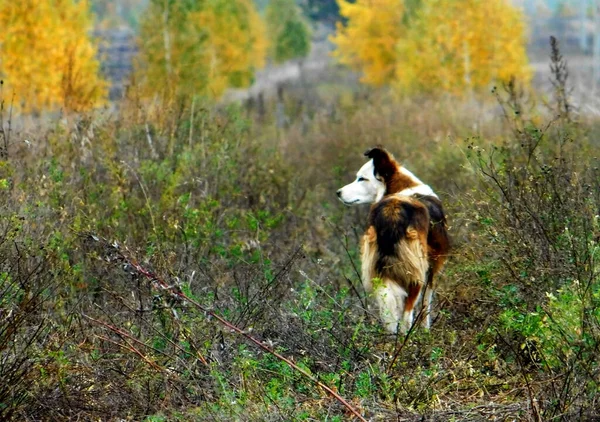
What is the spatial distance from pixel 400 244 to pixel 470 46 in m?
22.5

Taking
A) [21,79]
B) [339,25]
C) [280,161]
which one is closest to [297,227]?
[280,161]

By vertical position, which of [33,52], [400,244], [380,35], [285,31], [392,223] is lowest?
[285,31]

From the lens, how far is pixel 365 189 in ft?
31.6

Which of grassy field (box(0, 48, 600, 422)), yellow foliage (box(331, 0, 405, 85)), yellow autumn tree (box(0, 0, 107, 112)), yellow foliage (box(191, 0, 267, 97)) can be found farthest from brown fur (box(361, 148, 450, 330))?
yellow foliage (box(331, 0, 405, 85))

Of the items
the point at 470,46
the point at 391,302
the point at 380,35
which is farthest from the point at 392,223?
the point at 380,35

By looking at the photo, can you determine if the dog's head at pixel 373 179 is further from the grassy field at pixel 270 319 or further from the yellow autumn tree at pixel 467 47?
the yellow autumn tree at pixel 467 47

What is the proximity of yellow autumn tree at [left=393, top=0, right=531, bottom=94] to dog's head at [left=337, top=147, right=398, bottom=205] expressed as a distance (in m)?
19.2

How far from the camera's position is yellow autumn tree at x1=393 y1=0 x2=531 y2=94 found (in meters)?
28.8

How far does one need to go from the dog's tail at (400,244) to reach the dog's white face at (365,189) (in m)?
1.62

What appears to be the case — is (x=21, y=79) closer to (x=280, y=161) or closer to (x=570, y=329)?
(x=280, y=161)

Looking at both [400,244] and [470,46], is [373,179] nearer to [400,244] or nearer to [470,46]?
[400,244]

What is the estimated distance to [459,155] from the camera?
44.6 ft

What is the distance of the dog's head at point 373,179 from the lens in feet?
30.4

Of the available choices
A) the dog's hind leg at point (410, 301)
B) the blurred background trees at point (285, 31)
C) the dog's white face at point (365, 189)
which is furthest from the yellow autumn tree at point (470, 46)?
the blurred background trees at point (285, 31)
